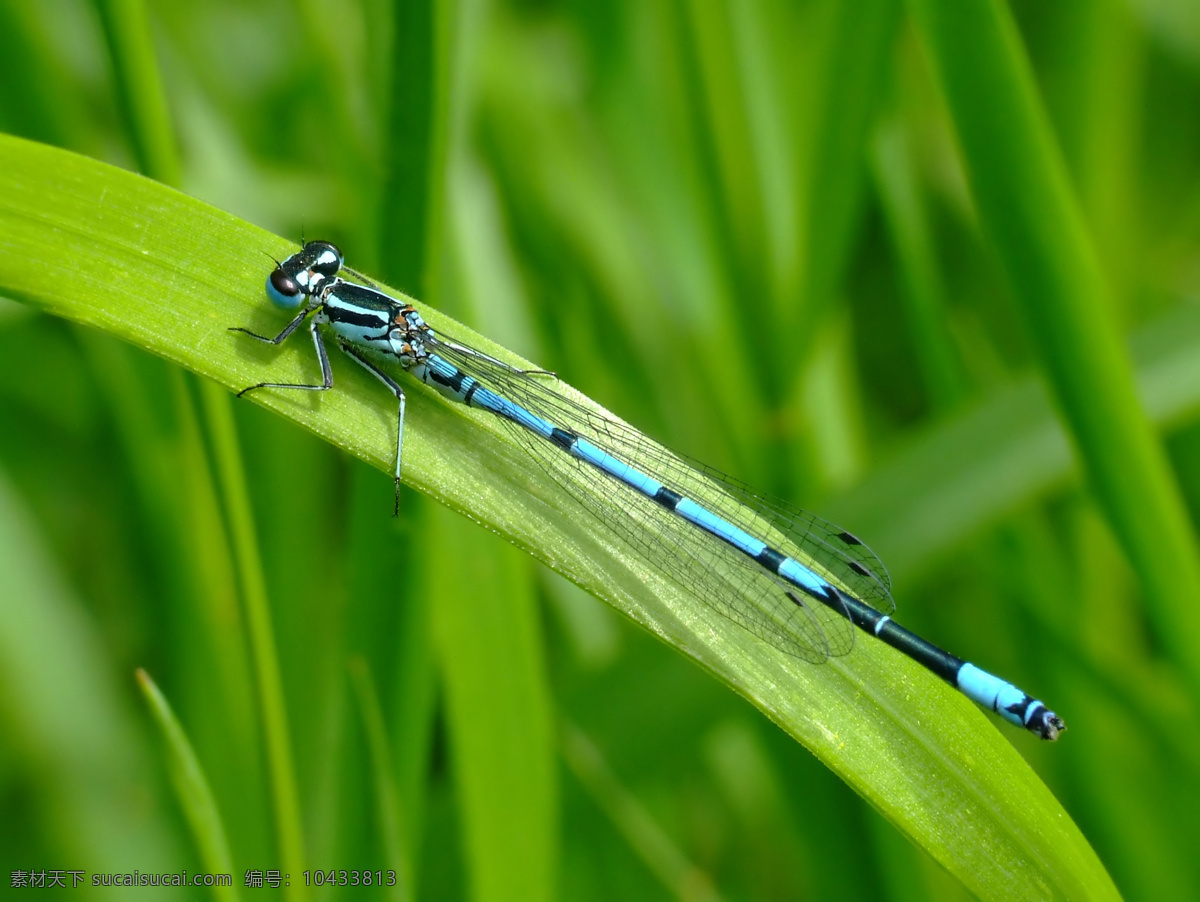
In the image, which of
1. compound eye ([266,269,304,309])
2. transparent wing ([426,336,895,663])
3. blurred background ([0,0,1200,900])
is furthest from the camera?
blurred background ([0,0,1200,900])

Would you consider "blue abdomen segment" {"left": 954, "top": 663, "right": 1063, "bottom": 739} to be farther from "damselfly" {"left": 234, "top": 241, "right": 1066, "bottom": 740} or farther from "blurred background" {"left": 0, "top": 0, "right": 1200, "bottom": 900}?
"blurred background" {"left": 0, "top": 0, "right": 1200, "bottom": 900}

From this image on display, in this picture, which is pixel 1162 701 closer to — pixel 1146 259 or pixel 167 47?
pixel 1146 259

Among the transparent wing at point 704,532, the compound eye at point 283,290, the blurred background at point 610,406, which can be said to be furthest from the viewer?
the blurred background at point 610,406

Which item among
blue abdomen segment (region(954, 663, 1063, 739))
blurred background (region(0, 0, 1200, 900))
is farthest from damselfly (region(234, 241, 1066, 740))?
blurred background (region(0, 0, 1200, 900))

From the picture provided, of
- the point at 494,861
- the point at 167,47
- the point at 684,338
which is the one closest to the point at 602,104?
the point at 684,338

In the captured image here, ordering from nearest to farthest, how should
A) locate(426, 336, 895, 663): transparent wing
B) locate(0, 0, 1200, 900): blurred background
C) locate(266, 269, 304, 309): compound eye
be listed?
1. locate(426, 336, 895, 663): transparent wing
2. locate(266, 269, 304, 309): compound eye
3. locate(0, 0, 1200, 900): blurred background

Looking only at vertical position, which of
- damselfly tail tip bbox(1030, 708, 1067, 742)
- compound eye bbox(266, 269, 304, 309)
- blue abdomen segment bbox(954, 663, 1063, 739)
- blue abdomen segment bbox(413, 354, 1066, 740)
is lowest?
damselfly tail tip bbox(1030, 708, 1067, 742)

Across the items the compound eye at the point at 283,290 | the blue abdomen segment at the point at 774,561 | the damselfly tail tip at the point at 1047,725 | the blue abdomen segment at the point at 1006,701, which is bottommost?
the damselfly tail tip at the point at 1047,725

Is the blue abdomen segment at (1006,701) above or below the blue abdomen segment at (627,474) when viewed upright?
below

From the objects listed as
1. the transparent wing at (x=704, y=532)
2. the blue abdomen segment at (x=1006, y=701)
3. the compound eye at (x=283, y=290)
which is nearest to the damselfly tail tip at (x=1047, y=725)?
the blue abdomen segment at (x=1006, y=701)

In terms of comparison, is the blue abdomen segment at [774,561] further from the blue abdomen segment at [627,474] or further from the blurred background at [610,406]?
the blurred background at [610,406]
